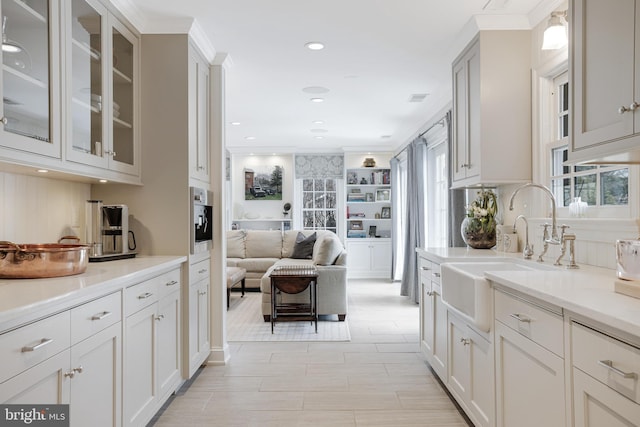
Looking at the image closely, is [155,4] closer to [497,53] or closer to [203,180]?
[203,180]

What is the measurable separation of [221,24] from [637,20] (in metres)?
2.45

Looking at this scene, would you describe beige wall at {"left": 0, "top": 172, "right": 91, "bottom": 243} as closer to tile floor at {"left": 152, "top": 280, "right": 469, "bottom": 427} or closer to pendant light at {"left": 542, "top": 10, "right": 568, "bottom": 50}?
tile floor at {"left": 152, "top": 280, "right": 469, "bottom": 427}

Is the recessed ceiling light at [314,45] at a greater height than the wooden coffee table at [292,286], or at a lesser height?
greater

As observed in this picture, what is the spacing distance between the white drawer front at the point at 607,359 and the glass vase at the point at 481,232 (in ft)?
6.65

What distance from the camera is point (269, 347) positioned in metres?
3.91

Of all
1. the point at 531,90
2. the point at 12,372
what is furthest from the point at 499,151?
the point at 12,372

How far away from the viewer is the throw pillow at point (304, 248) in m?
6.72

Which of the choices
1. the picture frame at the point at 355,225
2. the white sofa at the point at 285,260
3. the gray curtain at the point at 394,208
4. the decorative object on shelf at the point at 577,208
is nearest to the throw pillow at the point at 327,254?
the white sofa at the point at 285,260

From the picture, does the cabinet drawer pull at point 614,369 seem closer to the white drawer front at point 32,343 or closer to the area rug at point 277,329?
the white drawer front at point 32,343

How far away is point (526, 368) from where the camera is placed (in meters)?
1.65

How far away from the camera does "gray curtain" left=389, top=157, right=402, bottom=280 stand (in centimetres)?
765

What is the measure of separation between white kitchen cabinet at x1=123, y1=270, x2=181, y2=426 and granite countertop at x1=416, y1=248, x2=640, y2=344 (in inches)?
70.3

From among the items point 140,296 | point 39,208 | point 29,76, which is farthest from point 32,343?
point 39,208

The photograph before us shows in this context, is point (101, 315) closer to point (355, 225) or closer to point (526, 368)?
point (526, 368)
